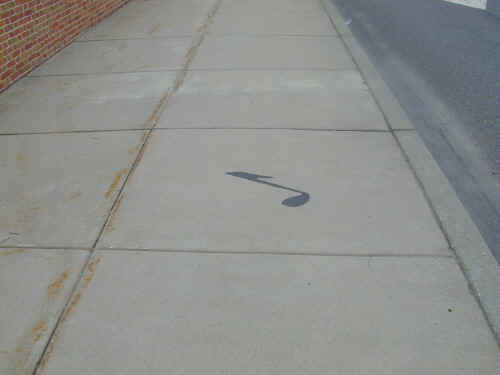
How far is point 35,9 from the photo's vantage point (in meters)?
6.67

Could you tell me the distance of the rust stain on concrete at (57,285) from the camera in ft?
9.27

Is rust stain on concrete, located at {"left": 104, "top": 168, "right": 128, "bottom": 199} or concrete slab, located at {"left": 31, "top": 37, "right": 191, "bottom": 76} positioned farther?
concrete slab, located at {"left": 31, "top": 37, "right": 191, "bottom": 76}

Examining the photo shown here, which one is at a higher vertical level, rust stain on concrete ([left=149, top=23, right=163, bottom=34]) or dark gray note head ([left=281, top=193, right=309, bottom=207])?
rust stain on concrete ([left=149, top=23, right=163, bottom=34])

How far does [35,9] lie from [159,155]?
12.7 feet

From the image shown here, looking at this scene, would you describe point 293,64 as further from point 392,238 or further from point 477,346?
point 477,346

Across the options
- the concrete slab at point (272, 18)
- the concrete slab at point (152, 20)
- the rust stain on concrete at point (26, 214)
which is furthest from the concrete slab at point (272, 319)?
the concrete slab at point (152, 20)

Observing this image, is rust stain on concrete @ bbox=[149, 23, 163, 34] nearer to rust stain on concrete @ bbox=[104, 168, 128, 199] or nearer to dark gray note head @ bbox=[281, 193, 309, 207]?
rust stain on concrete @ bbox=[104, 168, 128, 199]

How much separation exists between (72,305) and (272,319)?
1.15 m

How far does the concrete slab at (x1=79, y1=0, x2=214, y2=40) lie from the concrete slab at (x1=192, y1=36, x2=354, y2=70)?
3.94 feet

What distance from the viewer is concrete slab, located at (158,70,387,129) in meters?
4.98

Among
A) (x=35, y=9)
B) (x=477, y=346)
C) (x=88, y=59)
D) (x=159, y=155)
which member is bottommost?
(x=477, y=346)

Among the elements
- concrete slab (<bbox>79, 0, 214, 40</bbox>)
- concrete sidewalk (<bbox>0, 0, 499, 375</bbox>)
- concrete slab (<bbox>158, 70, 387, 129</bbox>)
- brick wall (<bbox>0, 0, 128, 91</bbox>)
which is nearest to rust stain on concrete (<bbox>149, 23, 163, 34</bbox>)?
concrete slab (<bbox>79, 0, 214, 40</bbox>)

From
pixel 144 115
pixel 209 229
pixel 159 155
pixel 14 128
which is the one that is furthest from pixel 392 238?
pixel 14 128

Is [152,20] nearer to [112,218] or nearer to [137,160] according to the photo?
[137,160]
